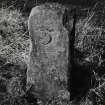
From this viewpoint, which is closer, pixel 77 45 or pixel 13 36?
pixel 77 45

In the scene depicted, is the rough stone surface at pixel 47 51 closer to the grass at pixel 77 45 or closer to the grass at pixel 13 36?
the grass at pixel 77 45

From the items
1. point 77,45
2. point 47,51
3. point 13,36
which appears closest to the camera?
point 47,51

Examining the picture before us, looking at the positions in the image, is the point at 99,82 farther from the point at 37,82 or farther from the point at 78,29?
the point at 78,29

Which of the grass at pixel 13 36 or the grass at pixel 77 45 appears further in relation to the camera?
the grass at pixel 13 36

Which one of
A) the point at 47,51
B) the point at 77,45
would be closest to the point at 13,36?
the point at 77,45

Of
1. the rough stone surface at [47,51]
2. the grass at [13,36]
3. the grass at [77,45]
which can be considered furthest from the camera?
the grass at [13,36]

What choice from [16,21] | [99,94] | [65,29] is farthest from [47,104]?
[16,21]

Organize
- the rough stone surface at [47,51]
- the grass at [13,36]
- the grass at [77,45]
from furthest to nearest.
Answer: the grass at [13,36], the grass at [77,45], the rough stone surface at [47,51]

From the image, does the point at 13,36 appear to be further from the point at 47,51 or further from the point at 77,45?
the point at 47,51

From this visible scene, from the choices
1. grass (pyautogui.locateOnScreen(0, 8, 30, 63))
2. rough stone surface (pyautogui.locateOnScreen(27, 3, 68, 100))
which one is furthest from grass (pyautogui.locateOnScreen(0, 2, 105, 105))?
rough stone surface (pyautogui.locateOnScreen(27, 3, 68, 100))

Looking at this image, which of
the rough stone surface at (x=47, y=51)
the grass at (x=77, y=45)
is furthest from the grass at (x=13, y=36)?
the rough stone surface at (x=47, y=51)

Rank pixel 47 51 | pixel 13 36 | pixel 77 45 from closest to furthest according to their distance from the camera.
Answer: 1. pixel 47 51
2. pixel 77 45
3. pixel 13 36

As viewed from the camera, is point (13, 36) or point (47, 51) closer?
point (47, 51)

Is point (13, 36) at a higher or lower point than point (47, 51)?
lower
